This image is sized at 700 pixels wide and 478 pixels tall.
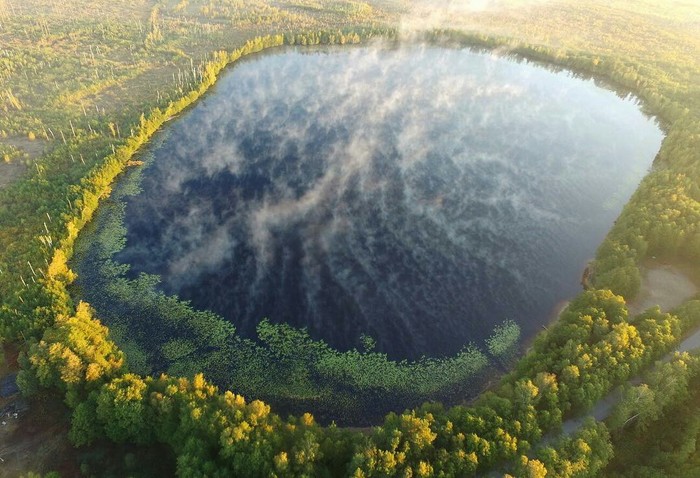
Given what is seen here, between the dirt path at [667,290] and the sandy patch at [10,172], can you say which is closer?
the dirt path at [667,290]

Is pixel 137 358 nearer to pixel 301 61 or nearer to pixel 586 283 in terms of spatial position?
pixel 586 283

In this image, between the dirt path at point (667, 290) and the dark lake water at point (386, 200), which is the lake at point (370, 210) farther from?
the dirt path at point (667, 290)

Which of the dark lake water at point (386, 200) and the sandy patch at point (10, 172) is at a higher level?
the sandy patch at point (10, 172)

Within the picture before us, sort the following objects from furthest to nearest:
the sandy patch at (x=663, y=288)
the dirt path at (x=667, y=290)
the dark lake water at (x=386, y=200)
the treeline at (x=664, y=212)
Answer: the treeline at (x=664, y=212) → the dark lake water at (x=386, y=200) → the sandy patch at (x=663, y=288) → the dirt path at (x=667, y=290)

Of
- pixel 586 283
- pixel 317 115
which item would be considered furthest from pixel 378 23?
pixel 586 283

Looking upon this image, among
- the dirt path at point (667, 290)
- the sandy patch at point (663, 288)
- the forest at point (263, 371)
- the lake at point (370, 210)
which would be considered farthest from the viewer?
the sandy patch at point (663, 288)

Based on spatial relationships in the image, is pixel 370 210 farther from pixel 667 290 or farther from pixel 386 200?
pixel 667 290

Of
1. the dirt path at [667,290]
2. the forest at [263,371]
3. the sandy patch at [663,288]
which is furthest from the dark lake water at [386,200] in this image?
the dirt path at [667,290]
